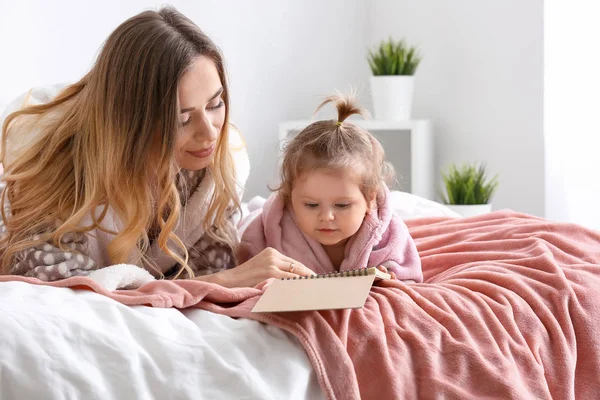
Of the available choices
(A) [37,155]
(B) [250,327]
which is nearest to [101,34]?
(A) [37,155]

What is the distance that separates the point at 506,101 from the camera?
3.65m

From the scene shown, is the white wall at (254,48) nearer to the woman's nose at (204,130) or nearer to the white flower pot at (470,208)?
the white flower pot at (470,208)

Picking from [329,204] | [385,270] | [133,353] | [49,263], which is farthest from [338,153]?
[133,353]

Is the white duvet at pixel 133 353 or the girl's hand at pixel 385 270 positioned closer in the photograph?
the white duvet at pixel 133 353

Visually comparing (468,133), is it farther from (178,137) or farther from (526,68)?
(178,137)

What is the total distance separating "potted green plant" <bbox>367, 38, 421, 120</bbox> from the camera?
3688mm

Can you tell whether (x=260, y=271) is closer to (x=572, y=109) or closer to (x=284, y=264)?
(x=284, y=264)

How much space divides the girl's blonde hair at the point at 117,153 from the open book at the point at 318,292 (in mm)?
397

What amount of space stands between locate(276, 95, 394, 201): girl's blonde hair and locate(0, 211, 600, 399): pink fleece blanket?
26cm

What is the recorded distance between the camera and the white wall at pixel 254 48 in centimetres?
280

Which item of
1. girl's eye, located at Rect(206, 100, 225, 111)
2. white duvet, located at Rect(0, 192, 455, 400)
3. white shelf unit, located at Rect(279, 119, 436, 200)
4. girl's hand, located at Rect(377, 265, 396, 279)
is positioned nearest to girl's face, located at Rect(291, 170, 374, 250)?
girl's hand, located at Rect(377, 265, 396, 279)

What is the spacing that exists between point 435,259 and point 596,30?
72.1 inches

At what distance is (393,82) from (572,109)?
0.69m

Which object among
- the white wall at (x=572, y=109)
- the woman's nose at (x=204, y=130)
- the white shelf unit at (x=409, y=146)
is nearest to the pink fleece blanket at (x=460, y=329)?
the woman's nose at (x=204, y=130)
